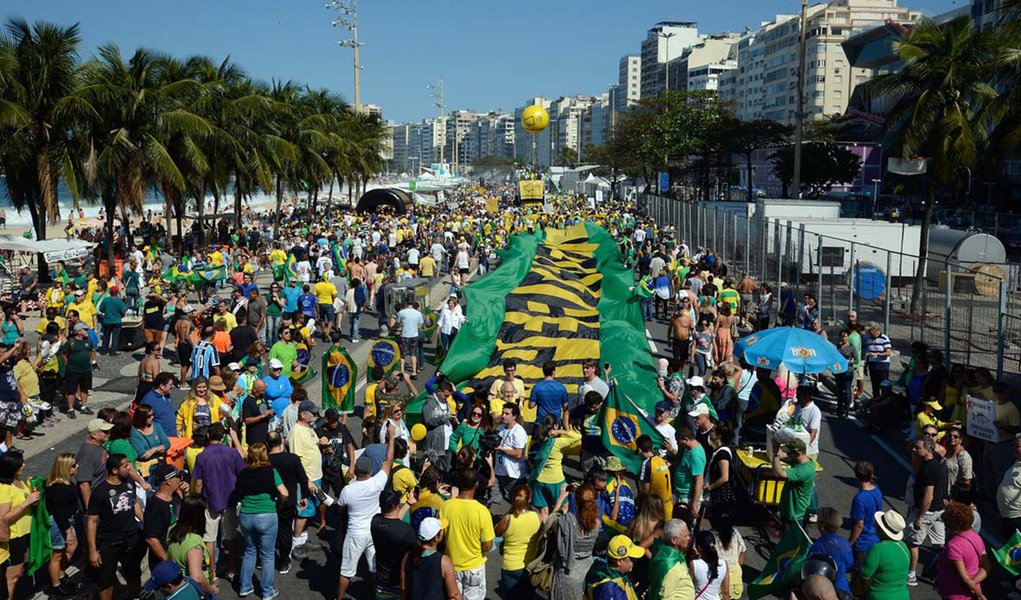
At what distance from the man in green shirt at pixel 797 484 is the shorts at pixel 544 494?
6.65 ft

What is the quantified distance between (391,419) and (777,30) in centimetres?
14043

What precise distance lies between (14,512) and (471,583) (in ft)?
11.8

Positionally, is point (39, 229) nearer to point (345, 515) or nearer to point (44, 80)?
point (44, 80)

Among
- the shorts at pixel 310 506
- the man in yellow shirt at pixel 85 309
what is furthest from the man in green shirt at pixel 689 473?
the man in yellow shirt at pixel 85 309

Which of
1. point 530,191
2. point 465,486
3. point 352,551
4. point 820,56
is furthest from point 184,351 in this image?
point 820,56

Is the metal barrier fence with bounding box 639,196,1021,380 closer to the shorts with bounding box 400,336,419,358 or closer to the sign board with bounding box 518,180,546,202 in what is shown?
the shorts with bounding box 400,336,419,358

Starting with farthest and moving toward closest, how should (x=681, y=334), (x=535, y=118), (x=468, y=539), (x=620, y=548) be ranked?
(x=535, y=118) < (x=681, y=334) < (x=468, y=539) < (x=620, y=548)

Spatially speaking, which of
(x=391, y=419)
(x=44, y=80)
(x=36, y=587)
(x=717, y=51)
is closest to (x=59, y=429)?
(x=36, y=587)

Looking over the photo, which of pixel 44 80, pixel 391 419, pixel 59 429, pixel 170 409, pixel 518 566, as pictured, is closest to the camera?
pixel 518 566

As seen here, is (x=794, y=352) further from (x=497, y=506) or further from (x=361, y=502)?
Answer: (x=361, y=502)

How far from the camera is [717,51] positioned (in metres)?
177

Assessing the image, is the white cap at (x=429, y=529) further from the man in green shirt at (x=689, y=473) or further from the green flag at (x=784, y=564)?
the man in green shirt at (x=689, y=473)

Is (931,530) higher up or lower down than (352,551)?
lower down

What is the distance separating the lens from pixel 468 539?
6.46m
